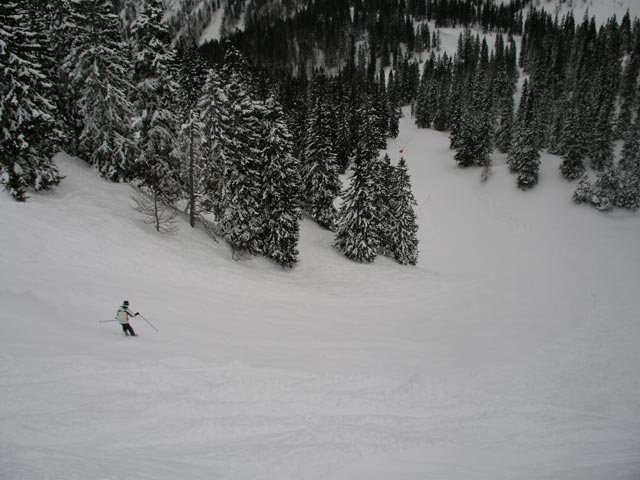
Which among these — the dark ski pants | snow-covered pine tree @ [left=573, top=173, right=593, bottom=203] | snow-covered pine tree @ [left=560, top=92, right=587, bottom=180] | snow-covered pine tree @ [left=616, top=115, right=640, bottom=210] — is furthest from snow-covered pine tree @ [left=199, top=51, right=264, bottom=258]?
snow-covered pine tree @ [left=616, top=115, right=640, bottom=210]

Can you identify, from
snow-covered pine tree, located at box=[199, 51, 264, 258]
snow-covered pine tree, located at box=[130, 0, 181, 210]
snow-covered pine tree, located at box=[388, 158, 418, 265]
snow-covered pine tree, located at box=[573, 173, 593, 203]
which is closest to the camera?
snow-covered pine tree, located at box=[130, 0, 181, 210]

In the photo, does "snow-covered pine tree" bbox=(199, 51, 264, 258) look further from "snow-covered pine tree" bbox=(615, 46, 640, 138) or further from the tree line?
"snow-covered pine tree" bbox=(615, 46, 640, 138)

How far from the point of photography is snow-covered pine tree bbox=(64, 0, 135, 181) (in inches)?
923

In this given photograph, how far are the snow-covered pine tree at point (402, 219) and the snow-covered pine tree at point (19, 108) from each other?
30469 millimetres

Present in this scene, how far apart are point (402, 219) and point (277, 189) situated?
15.8m

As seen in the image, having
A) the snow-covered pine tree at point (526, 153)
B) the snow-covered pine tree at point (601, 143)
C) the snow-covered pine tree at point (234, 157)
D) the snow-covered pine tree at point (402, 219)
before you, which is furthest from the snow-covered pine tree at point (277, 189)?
the snow-covered pine tree at point (601, 143)

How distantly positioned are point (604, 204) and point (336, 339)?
5391cm

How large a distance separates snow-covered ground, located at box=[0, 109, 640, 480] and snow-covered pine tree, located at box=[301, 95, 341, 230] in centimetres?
1121

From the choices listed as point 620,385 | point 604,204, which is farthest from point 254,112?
point 604,204

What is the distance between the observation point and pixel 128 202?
2494 cm

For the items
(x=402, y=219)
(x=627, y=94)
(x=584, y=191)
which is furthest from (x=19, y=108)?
(x=627, y=94)

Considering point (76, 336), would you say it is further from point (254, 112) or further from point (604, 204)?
point (604, 204)

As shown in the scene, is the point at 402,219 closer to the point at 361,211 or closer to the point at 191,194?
the point at 361,211

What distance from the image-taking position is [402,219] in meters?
36.6
